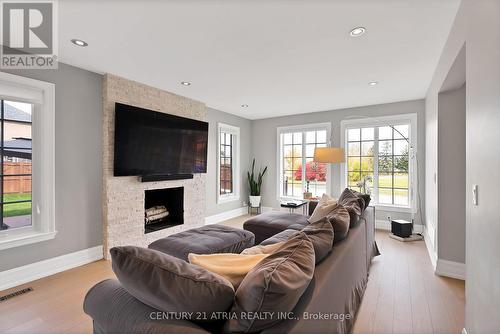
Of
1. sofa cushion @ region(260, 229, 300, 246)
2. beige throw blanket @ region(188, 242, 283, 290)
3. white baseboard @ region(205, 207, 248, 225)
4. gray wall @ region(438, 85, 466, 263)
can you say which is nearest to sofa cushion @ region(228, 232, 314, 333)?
beige throw blanket @ region(188, 242, 283, 290)

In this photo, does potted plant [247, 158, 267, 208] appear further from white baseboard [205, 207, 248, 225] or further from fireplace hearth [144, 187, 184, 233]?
fireplace hearth [144, 187, 184, 233]

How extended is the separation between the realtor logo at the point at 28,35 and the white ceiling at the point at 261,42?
113 mm

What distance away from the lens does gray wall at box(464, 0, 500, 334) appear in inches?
46.6

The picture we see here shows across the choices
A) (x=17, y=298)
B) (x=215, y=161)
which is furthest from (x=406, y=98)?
(x=17, y=298)

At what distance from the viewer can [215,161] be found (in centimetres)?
539

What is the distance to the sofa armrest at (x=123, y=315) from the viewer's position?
955mm

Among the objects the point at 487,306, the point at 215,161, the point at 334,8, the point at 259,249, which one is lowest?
the point at 487,306

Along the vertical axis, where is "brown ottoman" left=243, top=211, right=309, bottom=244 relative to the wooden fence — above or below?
below

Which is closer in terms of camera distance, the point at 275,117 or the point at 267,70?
the point at 267,70

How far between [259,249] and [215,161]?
3.95 m

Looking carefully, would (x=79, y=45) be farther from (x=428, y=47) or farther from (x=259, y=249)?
(x=428, y=47)

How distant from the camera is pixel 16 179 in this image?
2738 mm

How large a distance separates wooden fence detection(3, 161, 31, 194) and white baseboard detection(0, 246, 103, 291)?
84 cm

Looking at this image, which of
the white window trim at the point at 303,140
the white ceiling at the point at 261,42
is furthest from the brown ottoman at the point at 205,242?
the white window trim at the point at 303,140
